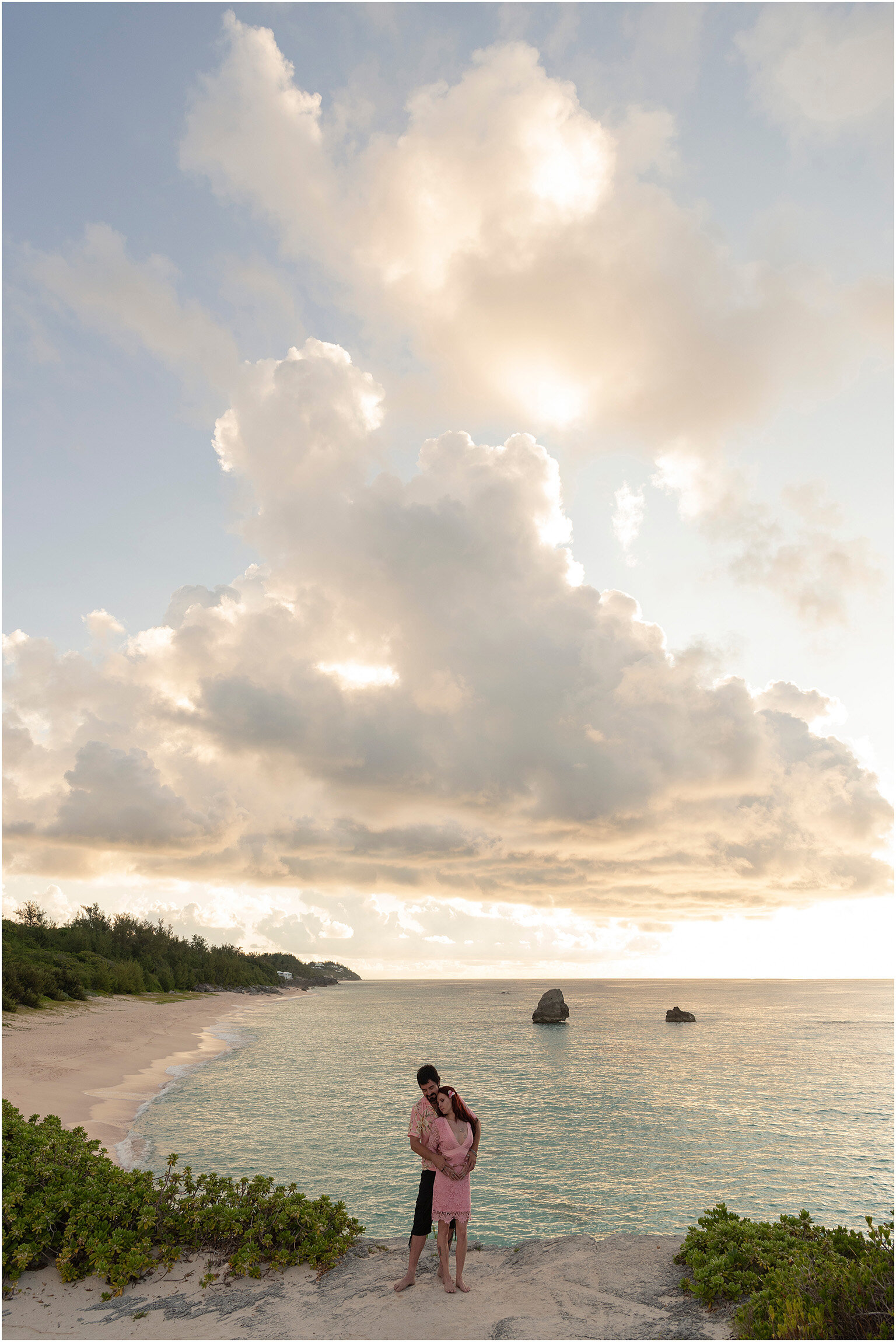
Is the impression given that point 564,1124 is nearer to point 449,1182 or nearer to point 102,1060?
point 102,1060

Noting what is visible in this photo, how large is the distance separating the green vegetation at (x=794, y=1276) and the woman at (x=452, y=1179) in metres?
3.15

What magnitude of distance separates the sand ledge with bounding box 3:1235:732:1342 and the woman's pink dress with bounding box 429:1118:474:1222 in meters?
1.10

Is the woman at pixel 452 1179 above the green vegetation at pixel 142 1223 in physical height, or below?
above

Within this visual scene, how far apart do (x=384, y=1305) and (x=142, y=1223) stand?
4.07 metres

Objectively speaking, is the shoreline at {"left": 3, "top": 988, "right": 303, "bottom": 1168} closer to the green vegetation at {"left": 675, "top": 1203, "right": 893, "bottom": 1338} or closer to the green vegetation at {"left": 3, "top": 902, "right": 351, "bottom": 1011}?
the green vegetation at {"left": 3, "top": 902, "right": 351, "bottom": 1011}

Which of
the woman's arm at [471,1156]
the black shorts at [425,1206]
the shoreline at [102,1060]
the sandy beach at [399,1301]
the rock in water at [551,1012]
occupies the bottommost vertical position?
the rock in water at [551,1012]

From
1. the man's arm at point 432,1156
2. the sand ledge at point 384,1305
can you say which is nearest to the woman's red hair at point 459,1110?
the man's arm at point 432,1156

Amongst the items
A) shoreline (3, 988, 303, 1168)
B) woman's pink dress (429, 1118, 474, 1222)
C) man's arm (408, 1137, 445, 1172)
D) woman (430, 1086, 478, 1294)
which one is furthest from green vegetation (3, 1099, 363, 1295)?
shoreline (3, 988, 303, 1168)

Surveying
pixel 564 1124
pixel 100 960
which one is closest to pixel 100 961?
pixel 100 960

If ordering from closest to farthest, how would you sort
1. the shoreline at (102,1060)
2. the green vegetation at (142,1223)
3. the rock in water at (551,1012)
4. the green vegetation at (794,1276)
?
1. the green vegetation at (794,1276)
2. the green vegetation at (142,1223)
3. the shoreline at (102,1060)
4. the rock in water at (551,1012)

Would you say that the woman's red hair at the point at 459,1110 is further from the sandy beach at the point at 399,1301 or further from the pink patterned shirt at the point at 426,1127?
the sandy beach at the point at 399,1301

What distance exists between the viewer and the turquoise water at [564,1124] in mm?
Answer: 21125

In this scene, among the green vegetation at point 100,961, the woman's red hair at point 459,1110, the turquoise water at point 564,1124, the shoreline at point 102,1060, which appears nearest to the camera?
the woman's red hair at point 459,1110

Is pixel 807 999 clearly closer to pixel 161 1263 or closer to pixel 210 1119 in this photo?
pixel 210 1119
